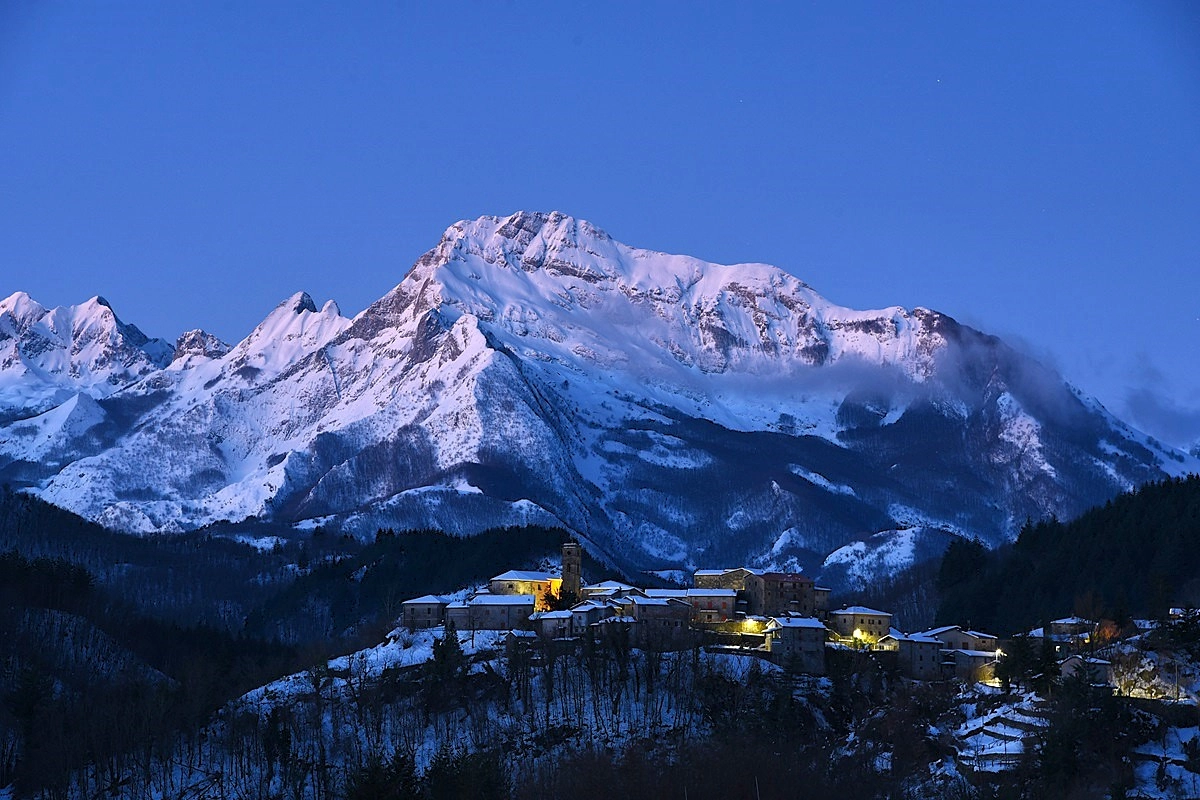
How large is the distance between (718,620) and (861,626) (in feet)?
49.2

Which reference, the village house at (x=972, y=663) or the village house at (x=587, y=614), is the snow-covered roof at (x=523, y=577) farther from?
the village house at (x=972, y=663)

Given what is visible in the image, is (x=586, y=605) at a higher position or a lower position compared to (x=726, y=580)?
lower

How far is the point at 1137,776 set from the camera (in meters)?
126

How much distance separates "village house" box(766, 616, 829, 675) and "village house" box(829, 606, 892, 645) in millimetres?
10790

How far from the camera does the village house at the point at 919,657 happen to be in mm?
164625

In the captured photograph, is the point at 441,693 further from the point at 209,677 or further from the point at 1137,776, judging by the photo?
the point at 1137,776

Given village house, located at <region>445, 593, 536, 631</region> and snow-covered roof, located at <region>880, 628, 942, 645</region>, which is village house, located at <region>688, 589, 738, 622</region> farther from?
village house, located at <region>445, 593, 536, 631</region>

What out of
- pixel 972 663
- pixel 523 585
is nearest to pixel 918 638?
pixel 972 663

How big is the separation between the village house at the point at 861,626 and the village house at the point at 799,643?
10.8m

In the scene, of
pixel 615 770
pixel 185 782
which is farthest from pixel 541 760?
pixel 185 782

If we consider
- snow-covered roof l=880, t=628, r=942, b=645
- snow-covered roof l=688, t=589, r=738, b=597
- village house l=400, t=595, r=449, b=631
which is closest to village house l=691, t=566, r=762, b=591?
snow-covered roof l=688, t=589, r=738, b=597

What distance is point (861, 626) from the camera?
178250mm

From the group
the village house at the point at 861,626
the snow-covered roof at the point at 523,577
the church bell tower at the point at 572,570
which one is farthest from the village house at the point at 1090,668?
the snow-covered roof at the point at 523,577

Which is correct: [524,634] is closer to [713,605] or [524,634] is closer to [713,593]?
[713,605]
